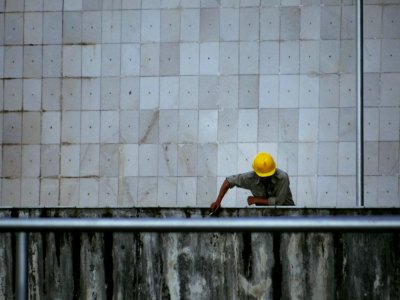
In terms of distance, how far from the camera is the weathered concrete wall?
18.4ft

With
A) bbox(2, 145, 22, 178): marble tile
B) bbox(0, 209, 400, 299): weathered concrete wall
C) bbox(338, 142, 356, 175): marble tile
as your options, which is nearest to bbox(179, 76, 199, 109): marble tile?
bbox(338, 142, 356, 175): marble tile

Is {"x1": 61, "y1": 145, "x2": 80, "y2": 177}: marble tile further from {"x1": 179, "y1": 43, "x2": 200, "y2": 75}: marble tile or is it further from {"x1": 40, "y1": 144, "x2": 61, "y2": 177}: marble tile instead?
{"x1": 179, "y1": 43, "x2": 200, "y2": 75}: marble tile

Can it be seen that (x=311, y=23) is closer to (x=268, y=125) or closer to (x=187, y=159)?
(x=268, y=125)

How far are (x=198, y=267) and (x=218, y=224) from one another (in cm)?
282

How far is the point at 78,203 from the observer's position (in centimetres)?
1466

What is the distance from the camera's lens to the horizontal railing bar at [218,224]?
3.04m

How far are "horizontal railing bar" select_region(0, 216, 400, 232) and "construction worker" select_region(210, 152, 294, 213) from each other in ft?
24.7

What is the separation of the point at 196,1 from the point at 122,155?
2980 millimetres

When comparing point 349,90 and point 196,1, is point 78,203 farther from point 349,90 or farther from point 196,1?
point 349,90

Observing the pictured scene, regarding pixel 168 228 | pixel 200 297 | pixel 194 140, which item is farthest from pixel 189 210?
pixel 194 140

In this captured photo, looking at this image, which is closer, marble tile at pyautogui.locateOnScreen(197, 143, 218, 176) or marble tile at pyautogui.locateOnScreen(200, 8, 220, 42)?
marble tile at pyautogui.locateOnScreen(197, 143, 218, 176)

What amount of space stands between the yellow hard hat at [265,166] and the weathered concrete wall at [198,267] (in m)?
5.03

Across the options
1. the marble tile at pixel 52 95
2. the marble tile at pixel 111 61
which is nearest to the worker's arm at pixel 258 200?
the marble tile at pixel 111 61

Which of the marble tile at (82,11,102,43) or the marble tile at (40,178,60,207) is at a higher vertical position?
the marble tile at (82,11,102,43)
